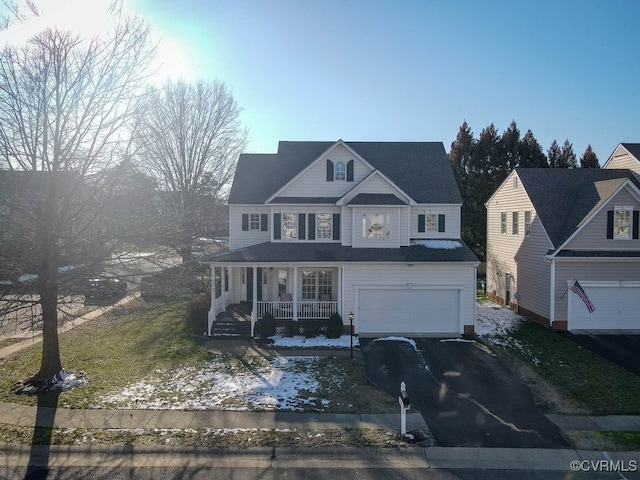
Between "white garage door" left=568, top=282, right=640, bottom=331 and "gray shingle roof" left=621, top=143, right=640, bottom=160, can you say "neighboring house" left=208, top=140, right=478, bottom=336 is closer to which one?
"white garage door" left=568, top=282, right=640, bottom=331

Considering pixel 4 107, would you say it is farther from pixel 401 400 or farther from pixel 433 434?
pixel 433 434

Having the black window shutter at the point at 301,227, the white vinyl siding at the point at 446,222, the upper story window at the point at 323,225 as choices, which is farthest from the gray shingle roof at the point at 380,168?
the upper story window at the point at 323,225

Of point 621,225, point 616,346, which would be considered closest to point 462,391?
point 616,346

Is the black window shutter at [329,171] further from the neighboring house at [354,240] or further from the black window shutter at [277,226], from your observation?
the black window shutter at [277,226]

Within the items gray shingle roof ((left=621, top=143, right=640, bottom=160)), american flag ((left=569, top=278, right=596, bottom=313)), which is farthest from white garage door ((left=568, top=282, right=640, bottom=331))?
gray shingle roof ((left=621, top=143, right=640, bottom=160))

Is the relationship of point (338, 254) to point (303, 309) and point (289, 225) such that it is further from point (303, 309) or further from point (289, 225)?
point (289, 225)
